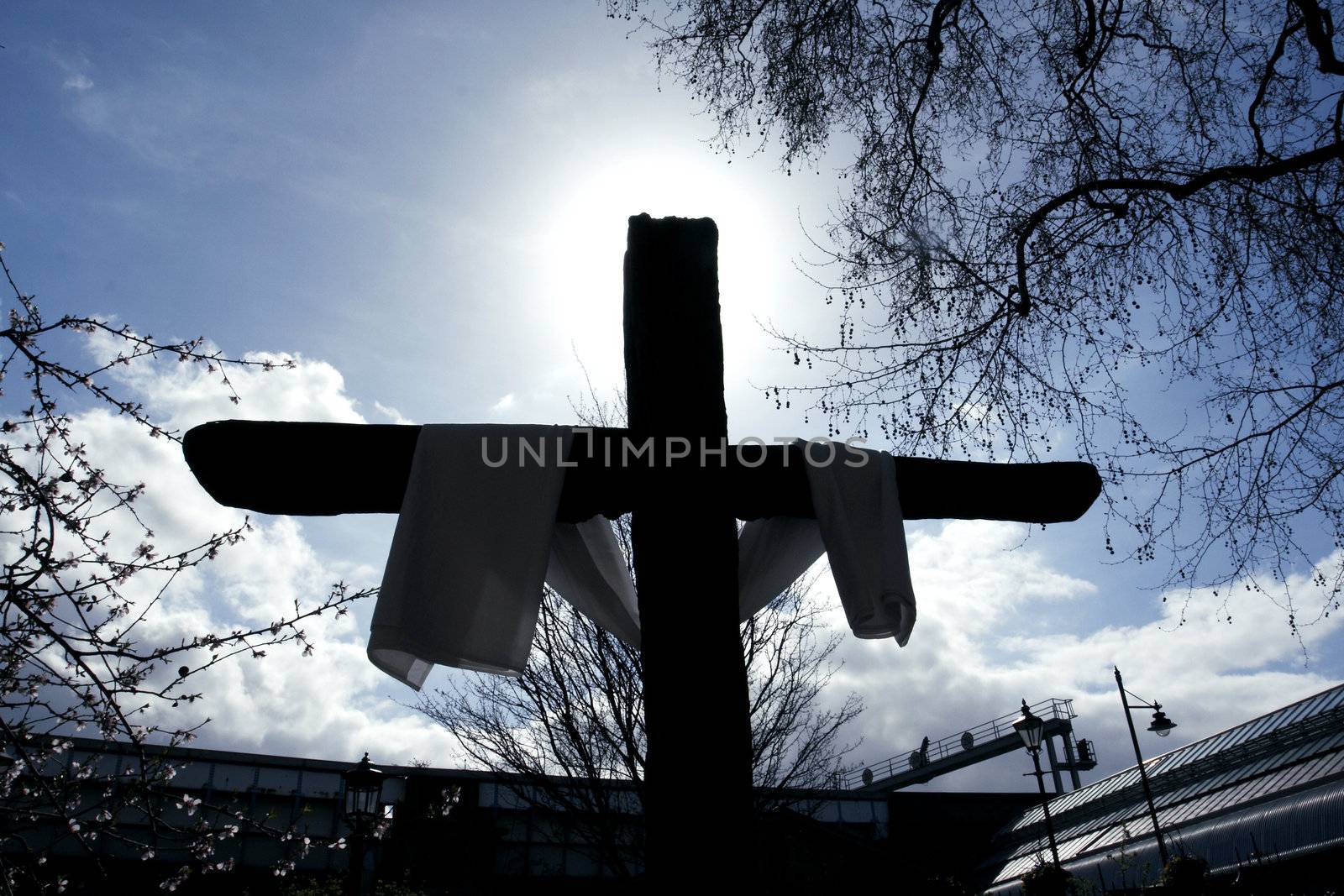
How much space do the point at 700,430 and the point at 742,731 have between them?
798 mm

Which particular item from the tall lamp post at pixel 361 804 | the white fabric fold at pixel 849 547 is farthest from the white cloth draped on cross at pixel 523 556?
the tall lamp post at pixel 361 804

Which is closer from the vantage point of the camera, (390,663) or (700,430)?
(390,663)

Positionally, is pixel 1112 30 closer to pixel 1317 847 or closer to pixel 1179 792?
pixel 1317 847

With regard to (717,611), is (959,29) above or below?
above

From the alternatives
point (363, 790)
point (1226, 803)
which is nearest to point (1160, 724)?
point (1226, 803)

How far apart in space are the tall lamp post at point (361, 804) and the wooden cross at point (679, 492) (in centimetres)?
746

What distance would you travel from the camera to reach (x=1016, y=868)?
25.2m

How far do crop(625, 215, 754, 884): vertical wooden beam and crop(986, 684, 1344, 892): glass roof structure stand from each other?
13514mm

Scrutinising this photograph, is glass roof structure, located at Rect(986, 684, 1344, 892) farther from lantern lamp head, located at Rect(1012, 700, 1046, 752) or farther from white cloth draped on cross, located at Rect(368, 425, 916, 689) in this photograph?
white cloth draped on cross, located at Rect(368, 425, 916, 689)

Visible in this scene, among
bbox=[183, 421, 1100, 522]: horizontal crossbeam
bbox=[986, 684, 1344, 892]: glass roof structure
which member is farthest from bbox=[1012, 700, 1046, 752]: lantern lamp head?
bbox=[183, 421, 1100, 522]: horizontal crossbeam

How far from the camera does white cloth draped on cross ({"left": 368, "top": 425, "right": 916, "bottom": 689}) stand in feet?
7.35

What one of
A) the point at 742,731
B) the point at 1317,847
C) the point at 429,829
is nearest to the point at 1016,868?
the point at 1317,847

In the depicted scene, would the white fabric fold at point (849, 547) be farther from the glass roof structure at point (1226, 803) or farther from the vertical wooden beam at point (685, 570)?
the glass roof structure at point (1226, 803)

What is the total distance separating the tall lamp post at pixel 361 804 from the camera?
8812mm
